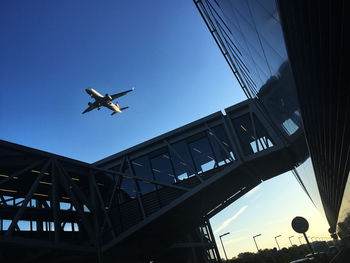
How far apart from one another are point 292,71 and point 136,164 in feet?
49.0

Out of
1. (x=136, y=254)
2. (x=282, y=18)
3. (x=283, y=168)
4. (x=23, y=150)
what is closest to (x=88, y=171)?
(x=23, y=150)

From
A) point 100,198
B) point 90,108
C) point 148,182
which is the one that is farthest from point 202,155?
point 90,108

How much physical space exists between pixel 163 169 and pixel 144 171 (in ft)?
4.70

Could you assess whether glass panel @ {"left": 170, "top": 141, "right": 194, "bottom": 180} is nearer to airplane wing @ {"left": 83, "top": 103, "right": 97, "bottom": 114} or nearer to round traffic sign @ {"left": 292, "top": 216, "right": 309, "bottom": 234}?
round traffic sign @ {"left": 292, "top": 216, "right": 309, "bottom": 234}

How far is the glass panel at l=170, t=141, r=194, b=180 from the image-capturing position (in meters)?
16.5

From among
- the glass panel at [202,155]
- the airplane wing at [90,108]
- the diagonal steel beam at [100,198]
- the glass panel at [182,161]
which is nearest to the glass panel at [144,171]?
the glass panel at [182,161]

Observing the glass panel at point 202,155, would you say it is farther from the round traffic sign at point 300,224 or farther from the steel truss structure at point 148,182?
the round traffic sign at point 300,224

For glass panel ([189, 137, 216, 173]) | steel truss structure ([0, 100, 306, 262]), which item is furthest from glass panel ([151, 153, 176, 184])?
glass panel ([189, 137, 216, 173])

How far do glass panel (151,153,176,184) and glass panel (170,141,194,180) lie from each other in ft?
1.24

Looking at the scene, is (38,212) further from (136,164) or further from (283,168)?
(283,168)

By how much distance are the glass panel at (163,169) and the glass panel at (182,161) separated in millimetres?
377

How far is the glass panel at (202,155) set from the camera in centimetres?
1628

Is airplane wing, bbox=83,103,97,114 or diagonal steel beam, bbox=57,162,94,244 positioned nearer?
diagonal steel beam, bbox=57,162,94,244

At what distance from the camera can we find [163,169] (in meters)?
17.2
